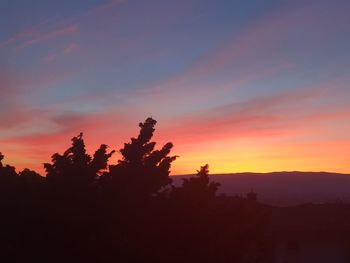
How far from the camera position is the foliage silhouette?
46.3 ft

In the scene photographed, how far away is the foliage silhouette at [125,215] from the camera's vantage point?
14.1 metres

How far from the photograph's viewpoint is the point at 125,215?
48.1 feet

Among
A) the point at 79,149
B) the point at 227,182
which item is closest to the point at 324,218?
the point at 79,149

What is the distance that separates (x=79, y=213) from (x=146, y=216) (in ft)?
5.68

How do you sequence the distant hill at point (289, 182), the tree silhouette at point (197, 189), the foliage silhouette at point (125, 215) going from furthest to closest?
the distant hill at point (289, 182), the tree silhouette at point (197, 189), the foliage silhouette at point (125, 215)

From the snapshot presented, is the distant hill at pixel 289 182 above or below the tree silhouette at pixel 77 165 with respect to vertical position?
above

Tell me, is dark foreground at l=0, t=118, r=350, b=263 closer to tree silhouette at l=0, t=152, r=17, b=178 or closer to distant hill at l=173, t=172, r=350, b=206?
tree silhouette at l=0, t=152, r=17, b=178

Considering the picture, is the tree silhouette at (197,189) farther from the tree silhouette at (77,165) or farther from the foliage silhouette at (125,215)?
the tree silhouette at (77,165)

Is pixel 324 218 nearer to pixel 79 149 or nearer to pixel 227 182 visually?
pixel 79 149

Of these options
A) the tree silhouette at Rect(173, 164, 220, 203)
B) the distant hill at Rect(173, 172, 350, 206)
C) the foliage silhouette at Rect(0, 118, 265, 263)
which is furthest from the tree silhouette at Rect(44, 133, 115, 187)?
the distant hill at Rect(173, 172, 350, 206)

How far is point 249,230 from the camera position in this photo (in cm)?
1502

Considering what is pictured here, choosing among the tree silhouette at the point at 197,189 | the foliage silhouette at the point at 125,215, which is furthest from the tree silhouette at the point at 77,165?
the tree silhouette at the point at 197,189

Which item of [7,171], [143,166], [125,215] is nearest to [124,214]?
[125,215]

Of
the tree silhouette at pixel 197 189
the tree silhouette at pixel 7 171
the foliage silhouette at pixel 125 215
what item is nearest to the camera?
the foliage silhouette at pixel 125 215
